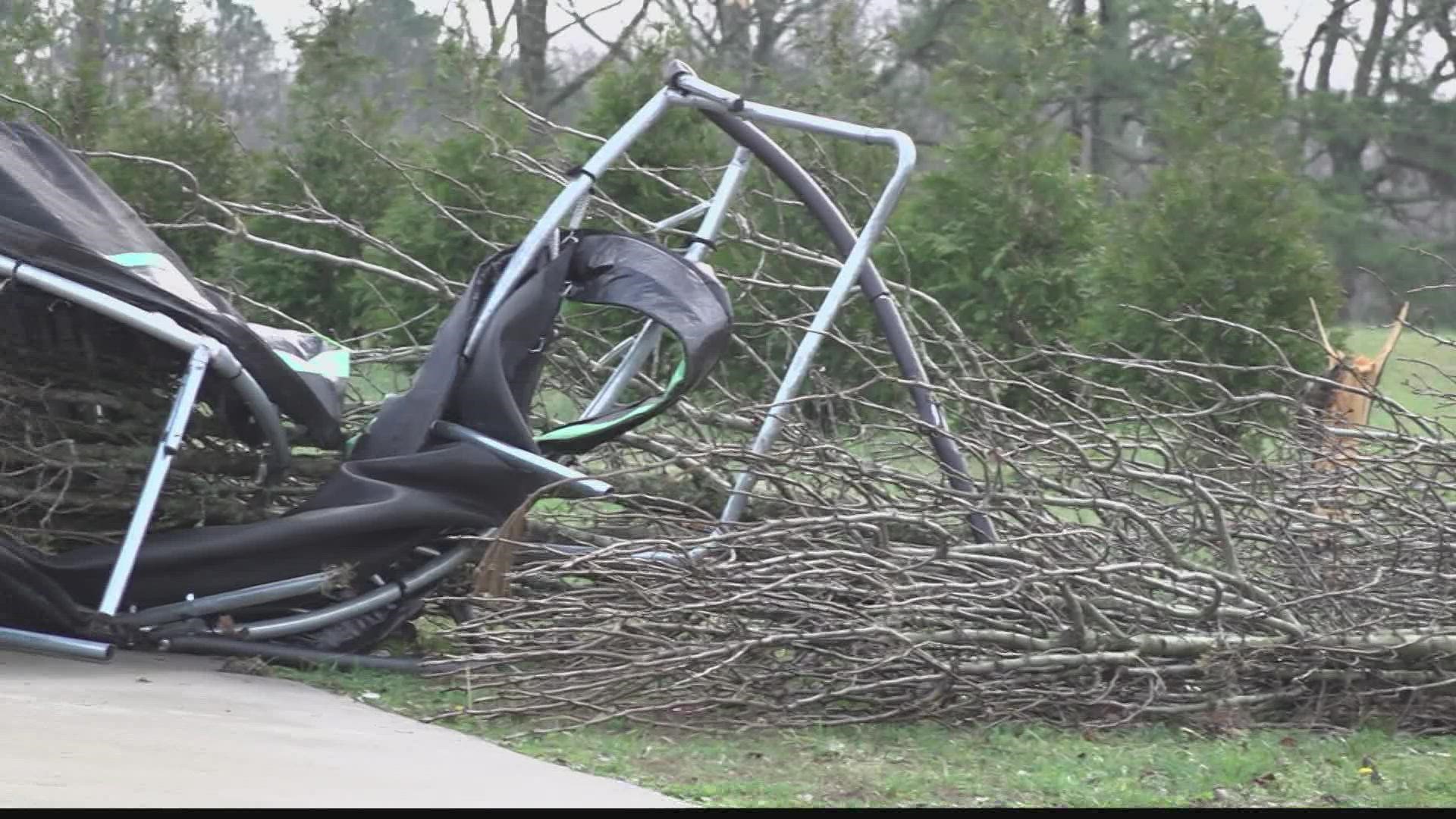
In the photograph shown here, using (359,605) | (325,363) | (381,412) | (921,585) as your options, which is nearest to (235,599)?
(359,605)

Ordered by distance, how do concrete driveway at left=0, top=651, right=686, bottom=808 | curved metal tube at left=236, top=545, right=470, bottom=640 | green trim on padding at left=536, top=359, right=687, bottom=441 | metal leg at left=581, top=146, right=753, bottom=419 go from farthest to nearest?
metal leg at left=581, top=146, right=753, bottom=419 → green trim on padding at left=536, top=359, right=687, bottom=441 → curved metal tube at left=236, top=545, right=470, bottom=640 → concrete driveway at left=0, top=651, right=686, bottom=808

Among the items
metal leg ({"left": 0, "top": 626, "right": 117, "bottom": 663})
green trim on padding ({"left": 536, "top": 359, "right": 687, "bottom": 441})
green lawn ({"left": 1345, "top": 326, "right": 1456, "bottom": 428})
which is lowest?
green lawn ({"left": 1345, "top": 326, "right": 1456, "bottom": 428})

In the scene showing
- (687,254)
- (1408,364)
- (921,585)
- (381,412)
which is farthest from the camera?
(1408,364)

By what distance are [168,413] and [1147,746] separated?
3.19 m

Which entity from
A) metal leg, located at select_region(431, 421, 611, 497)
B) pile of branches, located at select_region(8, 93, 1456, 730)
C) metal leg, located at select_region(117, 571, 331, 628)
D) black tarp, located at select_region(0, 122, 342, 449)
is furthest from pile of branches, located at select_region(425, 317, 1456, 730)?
black tarp, located at select_region(0, 122, 342, 449)

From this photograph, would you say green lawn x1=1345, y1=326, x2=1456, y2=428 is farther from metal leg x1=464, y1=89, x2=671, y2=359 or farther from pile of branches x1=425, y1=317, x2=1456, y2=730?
metal leg x1=464, y1=89, x2=671, y2=359

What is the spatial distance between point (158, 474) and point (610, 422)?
1.48 meters

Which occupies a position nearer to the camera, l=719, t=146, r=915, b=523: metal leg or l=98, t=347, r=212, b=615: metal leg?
l=98, t=347, r=212, b=615: metal leg

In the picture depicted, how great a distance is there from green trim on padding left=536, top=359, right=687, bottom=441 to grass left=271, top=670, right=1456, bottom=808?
1.05m

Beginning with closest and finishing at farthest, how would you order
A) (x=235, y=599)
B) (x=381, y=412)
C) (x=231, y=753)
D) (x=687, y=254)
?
(x=231, y=753)
(x=235, y=599)
(x=381, y=412)
(x=687, y=254)

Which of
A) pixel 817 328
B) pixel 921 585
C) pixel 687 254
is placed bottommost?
pixel 921 585

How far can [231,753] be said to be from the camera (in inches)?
160

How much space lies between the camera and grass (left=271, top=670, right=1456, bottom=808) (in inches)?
162

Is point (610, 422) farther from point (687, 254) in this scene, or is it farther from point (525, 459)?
point (687, 254)
